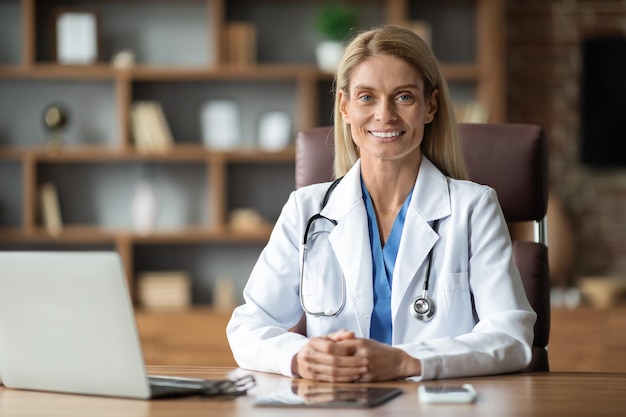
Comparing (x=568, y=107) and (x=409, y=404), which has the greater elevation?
(x=568, y=107)

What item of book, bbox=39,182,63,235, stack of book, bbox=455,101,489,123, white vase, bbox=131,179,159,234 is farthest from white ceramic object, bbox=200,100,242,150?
stack of book, bbox=455,101,489,123

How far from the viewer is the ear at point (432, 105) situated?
7.37 feet

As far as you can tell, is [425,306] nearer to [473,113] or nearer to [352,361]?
[352,361]

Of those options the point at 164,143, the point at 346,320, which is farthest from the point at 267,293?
the point at 164,143

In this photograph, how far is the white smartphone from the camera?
1.54 meters

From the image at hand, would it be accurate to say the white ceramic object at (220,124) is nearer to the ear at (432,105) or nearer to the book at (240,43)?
the book at (240,43)

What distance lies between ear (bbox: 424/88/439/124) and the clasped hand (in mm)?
623

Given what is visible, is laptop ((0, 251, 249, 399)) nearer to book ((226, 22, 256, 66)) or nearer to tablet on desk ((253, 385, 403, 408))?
tablet on desk ((253, 385, 403, 408))

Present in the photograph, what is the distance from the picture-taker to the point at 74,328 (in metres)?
1.57

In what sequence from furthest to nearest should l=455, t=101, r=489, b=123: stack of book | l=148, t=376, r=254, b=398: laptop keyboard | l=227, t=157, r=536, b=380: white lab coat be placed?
l=455, t=101, r=489, b=123: stack of book, l=227, t=157, r=536, b=380: white lab coat, l=148, t=376, r=254, b=398: laptop keyboard

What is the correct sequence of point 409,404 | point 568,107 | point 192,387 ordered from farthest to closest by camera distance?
point 568,107, point 192,387, point 409,404

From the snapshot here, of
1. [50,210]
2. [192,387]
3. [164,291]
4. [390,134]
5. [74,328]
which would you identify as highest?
[390,134]

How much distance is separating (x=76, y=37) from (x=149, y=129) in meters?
0.59

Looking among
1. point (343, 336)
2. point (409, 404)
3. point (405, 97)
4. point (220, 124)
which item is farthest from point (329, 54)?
point (409, 404)
